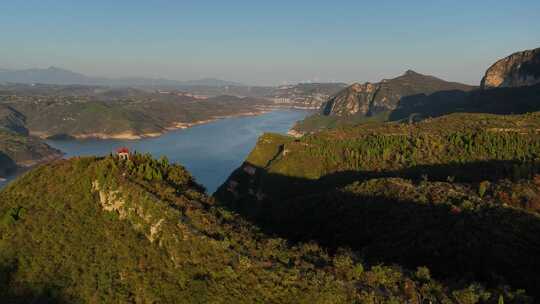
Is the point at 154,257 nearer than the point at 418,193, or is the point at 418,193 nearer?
the point at 154,257

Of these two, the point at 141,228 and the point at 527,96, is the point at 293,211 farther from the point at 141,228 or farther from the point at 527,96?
the point at 527,96

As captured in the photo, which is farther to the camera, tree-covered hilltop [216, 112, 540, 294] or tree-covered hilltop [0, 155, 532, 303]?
tree-covered hilltop [216, 112, 540, 294]

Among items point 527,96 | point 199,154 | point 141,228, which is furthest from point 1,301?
point 527,96

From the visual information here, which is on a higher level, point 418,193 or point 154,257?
point 418,193

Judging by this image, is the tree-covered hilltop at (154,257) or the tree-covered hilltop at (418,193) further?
the tree-covered hilltop at (418,193)
